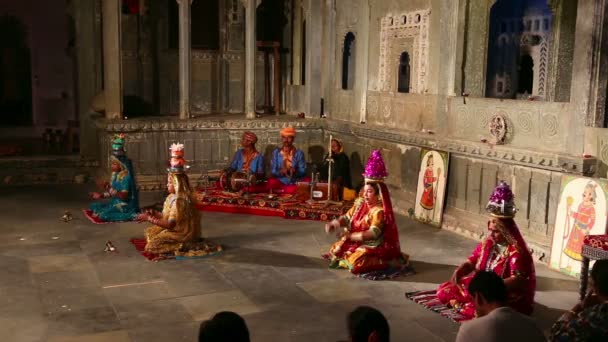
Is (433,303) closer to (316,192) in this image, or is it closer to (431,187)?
(431,187)

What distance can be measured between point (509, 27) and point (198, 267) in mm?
7940

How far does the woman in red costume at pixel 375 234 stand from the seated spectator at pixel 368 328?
15.6 ft

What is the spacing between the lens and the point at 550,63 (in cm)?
1198

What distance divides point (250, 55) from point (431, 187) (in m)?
5.63

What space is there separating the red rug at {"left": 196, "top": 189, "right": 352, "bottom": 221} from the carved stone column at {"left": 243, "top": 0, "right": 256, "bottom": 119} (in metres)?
2.91

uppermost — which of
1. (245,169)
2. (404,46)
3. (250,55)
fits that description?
(404,46)

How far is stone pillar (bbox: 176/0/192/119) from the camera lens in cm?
1427

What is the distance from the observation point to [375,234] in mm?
8070

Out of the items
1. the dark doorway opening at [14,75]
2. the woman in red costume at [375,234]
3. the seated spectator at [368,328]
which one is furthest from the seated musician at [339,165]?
the dark doorway opening at [14,75]

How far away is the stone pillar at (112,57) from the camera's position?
1372 centimetres

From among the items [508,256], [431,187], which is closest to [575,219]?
[508,256]

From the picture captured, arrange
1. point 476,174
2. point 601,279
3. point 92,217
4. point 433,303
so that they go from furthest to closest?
point 92,217 < point 476,174 < point 433,303 < point 601,279

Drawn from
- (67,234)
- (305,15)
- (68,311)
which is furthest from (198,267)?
(305,15)

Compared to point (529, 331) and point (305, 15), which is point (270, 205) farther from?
point (529, 331)
